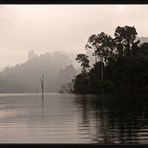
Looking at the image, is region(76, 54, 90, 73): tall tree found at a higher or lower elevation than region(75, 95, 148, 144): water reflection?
higher

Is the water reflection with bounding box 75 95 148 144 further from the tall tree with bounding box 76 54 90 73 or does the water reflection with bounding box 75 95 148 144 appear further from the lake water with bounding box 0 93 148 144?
the tall tree with bounding box 76 54 90 73

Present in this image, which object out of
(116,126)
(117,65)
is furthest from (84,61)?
(116,126)

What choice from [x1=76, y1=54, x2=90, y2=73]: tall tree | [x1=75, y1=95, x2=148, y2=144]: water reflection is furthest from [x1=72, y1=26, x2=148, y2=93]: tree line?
[x1=75, y1=95, x2=148, y2=144]: water reflection

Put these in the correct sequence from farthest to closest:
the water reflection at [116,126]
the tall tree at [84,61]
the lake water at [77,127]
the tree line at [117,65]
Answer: the tall tree at [84,61]
the tree line at [117,65]
the lake water at [77,127]
the water reflection at [116,126]

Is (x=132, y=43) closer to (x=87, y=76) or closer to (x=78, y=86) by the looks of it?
(x=87, y=76)

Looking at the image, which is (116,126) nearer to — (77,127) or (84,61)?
(77,127)

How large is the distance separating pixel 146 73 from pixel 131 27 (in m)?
11.7

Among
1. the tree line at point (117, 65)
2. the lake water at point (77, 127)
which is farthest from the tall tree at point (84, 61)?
the lake water at point (77, 127)

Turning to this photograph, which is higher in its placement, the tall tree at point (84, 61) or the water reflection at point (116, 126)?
the tall tree at point (84, 61)

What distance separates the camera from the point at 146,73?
168ft

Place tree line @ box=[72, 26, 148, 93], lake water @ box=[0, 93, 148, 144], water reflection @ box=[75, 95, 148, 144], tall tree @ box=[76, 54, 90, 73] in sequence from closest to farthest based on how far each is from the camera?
water reflection @ box=[75, 95, 148, 144], lake water @ box=[0, 93, 148, 144], tree line @ box=[72, 26, 148, 93], tall tree @ box=[76, 54, 90, 73]

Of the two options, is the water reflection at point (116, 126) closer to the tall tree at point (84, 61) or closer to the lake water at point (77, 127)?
the lake water at point (77, 127)

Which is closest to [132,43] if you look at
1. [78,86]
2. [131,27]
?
[131,27]

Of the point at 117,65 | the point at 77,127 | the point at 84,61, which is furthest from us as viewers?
the point at 84,61
